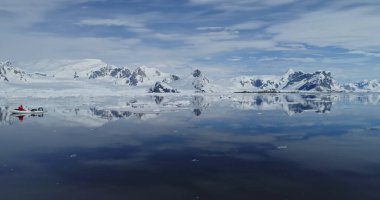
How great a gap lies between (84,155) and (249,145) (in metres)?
11.0

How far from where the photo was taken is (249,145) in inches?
1050

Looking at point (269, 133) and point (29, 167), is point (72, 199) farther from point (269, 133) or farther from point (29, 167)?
point (269, 133)

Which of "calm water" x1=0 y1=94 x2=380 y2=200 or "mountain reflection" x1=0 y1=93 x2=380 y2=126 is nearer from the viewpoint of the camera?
"calm water" x1=0 y1=94 x2=380 y2=200

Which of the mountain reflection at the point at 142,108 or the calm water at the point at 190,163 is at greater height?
the mountain reflection at the point at 142,108

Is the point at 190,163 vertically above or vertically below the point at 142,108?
below

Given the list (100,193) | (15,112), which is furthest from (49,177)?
(15,112)

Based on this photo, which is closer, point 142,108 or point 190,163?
point 190,163

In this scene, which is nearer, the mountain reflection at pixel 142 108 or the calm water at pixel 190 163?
the calm water at pixel 190 163

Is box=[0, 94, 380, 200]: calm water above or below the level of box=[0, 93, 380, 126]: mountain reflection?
below

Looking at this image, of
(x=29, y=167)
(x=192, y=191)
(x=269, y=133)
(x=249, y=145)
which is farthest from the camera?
(x=269, y=133)

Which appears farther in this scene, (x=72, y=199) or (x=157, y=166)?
(x=157, y=166)

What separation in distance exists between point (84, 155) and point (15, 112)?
3574 centimetres

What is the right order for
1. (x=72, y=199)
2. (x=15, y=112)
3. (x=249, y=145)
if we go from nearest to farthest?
(x=72, y=199) < (x=249, y=145) < (x=15, y=112)

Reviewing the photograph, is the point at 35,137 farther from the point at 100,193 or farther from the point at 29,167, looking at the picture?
the point at 100,193
